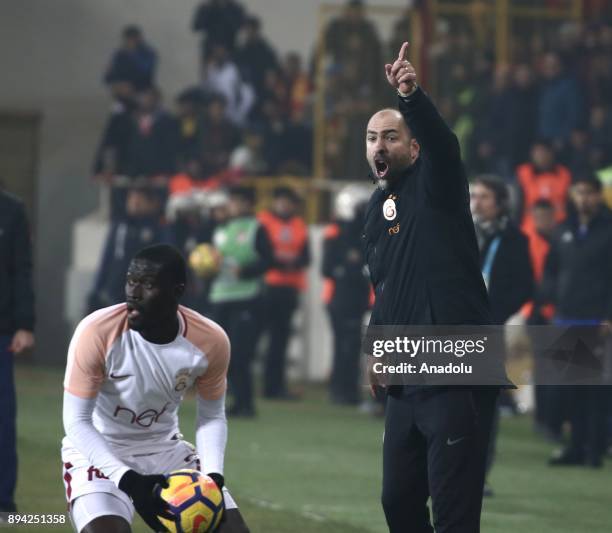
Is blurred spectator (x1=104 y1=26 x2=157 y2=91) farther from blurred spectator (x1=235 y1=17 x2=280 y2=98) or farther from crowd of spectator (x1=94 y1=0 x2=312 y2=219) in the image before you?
blurred spectator (x1=235 y1=17 x2=280 y2=98)

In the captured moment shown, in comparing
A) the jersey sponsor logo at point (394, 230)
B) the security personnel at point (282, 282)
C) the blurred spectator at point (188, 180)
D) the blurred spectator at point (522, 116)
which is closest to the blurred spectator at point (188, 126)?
the blurred spectator at point (188, 180)

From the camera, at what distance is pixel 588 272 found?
41.7 ft

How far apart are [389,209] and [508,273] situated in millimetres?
4022

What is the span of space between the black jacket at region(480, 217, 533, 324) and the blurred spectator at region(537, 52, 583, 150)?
9097mm

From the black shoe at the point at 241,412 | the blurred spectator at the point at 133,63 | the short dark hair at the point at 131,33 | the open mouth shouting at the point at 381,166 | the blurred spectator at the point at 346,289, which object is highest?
the short dark hair at the point at 131,33

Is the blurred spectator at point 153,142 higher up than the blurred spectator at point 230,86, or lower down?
lower down

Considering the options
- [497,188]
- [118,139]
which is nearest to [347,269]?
[118,139]

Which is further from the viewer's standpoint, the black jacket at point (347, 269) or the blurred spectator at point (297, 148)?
the blurred spectator at point (297, 148)

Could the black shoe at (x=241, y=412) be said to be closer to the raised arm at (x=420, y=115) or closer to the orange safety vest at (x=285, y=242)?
the orange safety vest at (x=285, y=242)

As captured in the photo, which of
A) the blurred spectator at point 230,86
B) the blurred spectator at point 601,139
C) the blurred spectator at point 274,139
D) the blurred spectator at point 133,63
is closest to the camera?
the blurred spectator at point 601,139

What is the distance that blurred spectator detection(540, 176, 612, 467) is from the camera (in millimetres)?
12289

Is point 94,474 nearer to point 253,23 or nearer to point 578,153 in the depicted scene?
point 578,153

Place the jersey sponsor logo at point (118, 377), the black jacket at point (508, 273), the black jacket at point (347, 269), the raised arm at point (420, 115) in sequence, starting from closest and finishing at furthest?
the raised arm at point (420, 115), the jersey sponsor logo at point (118, 377), the black jacket at point (508, 273), the black jacket at point (347, 269)

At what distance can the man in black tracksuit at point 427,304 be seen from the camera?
608cm
